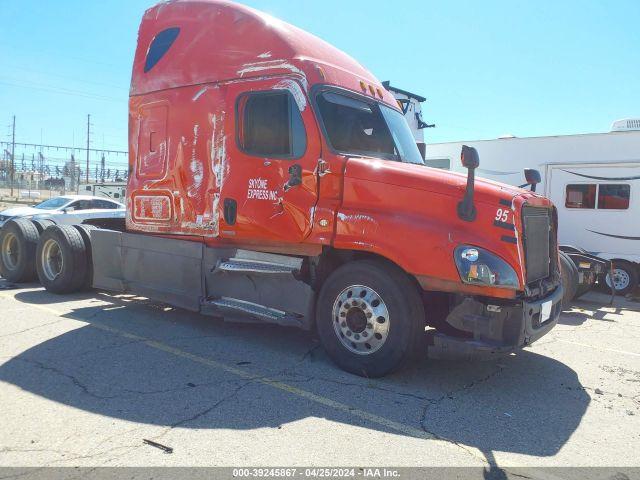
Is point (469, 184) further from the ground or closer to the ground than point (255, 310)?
further from the ground

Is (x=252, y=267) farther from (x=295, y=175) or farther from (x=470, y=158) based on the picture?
(x=470, y=158)

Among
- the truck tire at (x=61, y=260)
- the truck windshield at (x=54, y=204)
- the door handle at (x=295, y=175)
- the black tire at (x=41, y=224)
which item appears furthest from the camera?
the truck windshield at (x=54, y=204)

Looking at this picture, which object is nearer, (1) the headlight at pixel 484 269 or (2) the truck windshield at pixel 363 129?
(1) the headlight at pixel 484 269

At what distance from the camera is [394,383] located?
478 cm

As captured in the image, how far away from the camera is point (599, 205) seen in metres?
10.8

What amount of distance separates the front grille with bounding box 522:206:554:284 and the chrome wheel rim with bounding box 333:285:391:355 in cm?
133

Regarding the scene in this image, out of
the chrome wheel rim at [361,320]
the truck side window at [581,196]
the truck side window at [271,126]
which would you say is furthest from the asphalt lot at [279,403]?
the truck side window at [581,196]

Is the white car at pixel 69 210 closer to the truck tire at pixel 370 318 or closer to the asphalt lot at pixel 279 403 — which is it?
the asphalt lot at pixel 279 403

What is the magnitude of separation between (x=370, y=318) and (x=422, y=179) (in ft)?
4.33

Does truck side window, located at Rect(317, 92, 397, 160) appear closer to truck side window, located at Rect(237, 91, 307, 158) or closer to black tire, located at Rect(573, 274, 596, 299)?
truck side window, located at Rect(237, 91, 307, 158)

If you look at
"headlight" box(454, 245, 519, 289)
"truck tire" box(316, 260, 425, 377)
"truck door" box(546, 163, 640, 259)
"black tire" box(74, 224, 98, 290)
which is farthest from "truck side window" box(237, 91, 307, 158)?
"truck door" box(546, 163, 640, 259)

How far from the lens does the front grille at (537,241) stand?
4.66m

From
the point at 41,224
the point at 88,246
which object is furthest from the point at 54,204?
the point at 88,246

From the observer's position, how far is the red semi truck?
4.47 m
